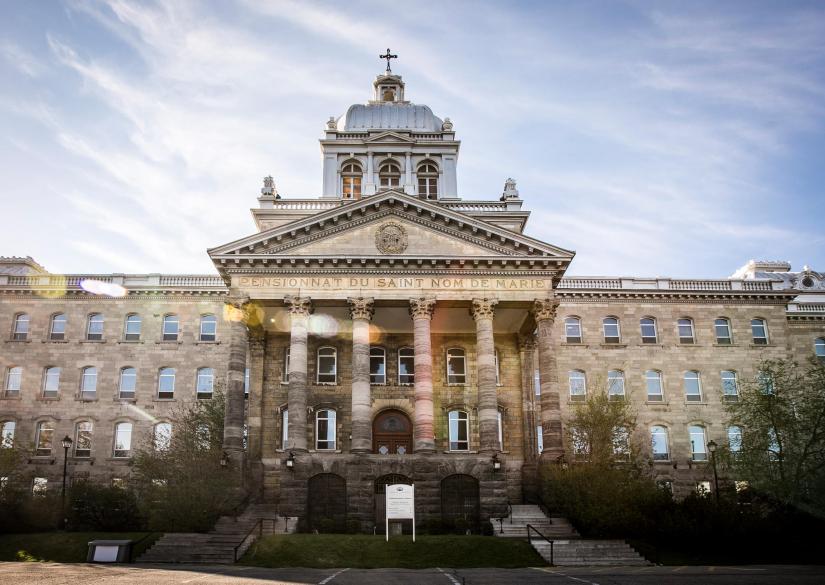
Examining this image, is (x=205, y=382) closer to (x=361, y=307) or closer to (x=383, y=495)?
(x=361, y=307)

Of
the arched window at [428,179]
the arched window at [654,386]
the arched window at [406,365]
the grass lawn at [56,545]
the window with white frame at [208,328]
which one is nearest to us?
the grass lawn at [56,545]

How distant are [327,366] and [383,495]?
393 inches

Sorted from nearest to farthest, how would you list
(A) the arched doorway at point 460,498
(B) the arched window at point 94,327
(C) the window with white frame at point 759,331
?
(A) the arched doorway at point 460,498 → (B) the arched window at point 94,327 → (C) the window with white frame at point 759,331

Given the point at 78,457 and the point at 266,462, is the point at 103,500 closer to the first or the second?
the point at 266,462

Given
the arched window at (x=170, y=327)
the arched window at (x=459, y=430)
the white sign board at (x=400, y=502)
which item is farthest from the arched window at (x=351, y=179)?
the white sign board at (x=400, y=502)

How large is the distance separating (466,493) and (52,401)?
2904cm

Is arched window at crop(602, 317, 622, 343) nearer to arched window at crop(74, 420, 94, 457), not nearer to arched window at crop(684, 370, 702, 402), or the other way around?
arched window at crop(684, 370, 702, 402)

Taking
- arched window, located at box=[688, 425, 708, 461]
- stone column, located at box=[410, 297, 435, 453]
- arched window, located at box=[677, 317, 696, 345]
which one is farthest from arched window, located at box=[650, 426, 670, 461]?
stone column, located at box=[410, 297, 435, 453]

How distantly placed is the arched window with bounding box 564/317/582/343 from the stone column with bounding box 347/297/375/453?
57.0 feet

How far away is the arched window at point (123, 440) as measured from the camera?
51.5 meters

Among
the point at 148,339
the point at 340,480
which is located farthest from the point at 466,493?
the point at 148,339

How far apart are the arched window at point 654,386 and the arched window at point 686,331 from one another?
3.07m

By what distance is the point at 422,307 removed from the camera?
42.6 meters

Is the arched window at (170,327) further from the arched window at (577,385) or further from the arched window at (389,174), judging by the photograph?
the arched window at (577,385)
